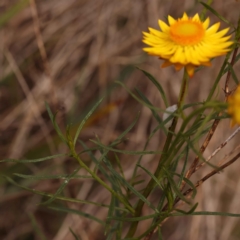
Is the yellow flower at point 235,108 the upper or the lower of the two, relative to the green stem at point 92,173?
upper

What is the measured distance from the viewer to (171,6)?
7.97 ft

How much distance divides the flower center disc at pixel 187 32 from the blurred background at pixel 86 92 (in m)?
1.13

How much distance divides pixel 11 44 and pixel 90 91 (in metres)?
0.50

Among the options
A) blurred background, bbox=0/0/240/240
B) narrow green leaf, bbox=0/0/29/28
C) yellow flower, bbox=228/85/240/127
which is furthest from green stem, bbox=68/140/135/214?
narrow green leaf, bbox=0/0/29/28

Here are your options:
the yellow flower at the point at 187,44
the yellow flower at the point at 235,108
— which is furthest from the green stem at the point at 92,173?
the yellow flower at the point at 235,108

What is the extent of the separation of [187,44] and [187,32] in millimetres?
34

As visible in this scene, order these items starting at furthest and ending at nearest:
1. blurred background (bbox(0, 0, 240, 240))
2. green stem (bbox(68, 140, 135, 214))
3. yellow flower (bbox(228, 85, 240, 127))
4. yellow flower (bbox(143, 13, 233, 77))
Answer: blurred background (bbox(0, 0, 240, 240)), green stem (bbox(68, 140, 135, 214)), yellow flower (bbox(143, 13, 233, 77)), yellow flower (bbox(228, 85, 240, 127))

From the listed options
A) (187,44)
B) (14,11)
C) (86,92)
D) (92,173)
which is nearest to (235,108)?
(187,44)

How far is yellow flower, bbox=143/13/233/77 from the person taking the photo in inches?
30.9

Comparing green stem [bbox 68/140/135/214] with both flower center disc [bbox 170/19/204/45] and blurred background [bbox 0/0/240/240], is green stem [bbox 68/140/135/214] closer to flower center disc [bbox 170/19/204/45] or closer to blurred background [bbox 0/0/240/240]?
flower center disc [bbox 170/19/204/45]

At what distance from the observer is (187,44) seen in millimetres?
869

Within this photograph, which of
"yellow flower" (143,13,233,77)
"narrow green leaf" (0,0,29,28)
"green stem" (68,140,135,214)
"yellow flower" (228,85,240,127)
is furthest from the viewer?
"narrow green leaf" (0,0,29,28)

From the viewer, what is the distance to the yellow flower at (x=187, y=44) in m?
0.78

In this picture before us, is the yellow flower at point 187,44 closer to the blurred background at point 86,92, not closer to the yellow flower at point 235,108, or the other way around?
the yellow flower at point 235,108
